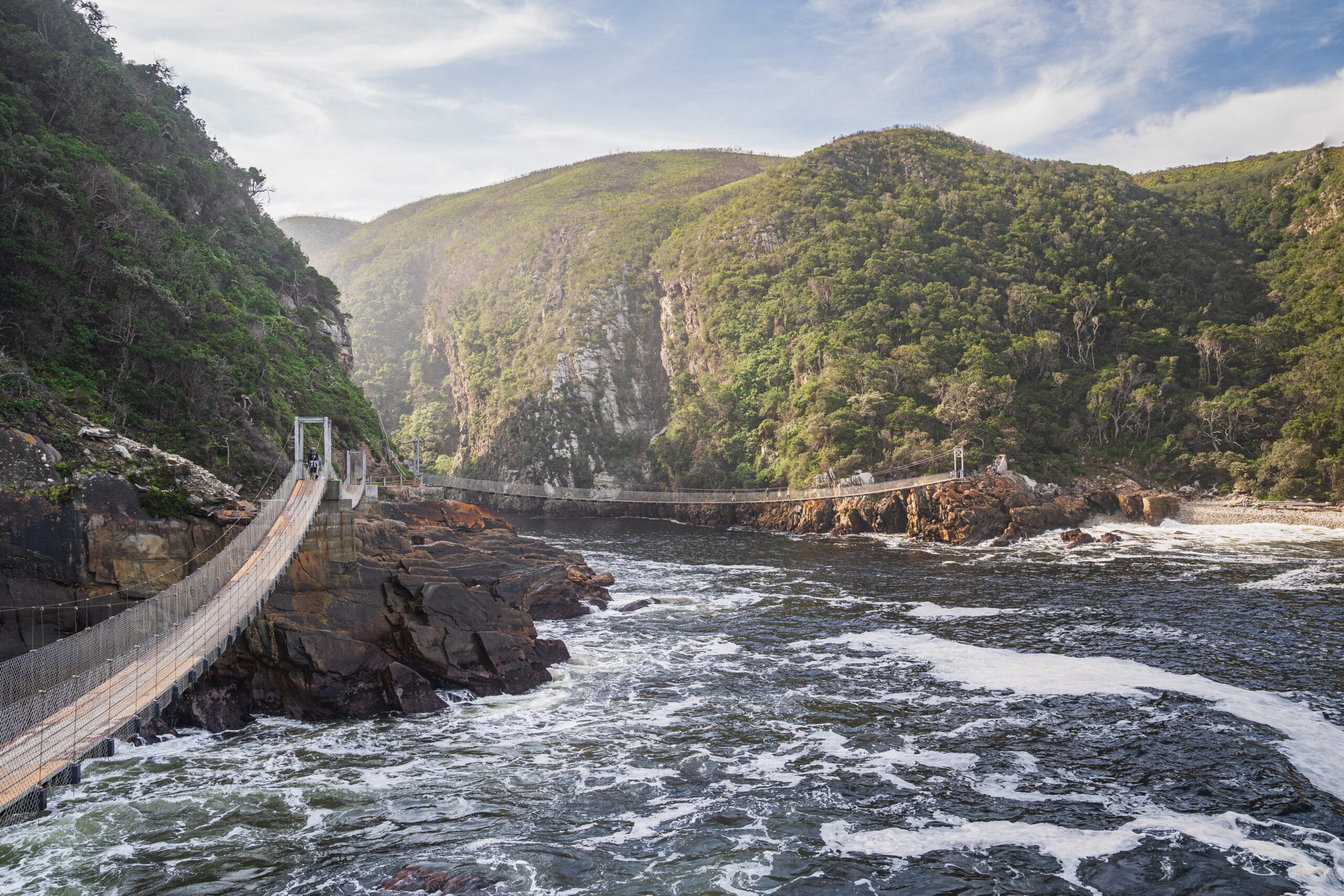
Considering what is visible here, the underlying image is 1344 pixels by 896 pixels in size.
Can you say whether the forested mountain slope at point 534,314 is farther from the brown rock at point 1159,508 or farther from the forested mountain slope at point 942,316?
the brown rock at point 1159,508

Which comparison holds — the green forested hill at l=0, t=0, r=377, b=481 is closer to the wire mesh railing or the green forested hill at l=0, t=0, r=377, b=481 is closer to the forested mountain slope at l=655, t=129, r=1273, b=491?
the wire mesh railing

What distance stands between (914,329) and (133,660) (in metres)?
58.2

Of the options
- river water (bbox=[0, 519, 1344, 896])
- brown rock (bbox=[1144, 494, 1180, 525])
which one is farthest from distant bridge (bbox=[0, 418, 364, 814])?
brown rock (bbox=[1144, 494, 1180, 525])

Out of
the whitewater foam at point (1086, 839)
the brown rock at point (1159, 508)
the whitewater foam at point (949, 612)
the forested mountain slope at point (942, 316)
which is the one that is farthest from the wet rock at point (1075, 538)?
the whitewater foam at point (1086, 839)

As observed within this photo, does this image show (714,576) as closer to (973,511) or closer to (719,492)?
(973,511)

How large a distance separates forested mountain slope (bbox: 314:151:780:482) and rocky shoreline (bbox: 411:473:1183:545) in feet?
83.5

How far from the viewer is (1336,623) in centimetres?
2427

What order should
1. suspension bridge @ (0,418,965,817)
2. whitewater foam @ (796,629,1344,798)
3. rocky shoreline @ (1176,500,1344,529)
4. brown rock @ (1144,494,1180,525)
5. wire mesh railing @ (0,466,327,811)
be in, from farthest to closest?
brown rock @ (1144,494,1180,525)
rocky shoreline @ (1176,500,1344,529)
whitewater foam @ (796,629,1344,798)
suspension bridge @ (0,418,965,817)
wire mesh railing @ (0,466,327,811)

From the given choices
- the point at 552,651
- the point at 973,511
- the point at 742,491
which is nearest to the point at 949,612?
the point at 552,651

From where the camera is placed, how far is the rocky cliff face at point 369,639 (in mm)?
18000

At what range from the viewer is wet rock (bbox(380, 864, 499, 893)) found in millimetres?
11062

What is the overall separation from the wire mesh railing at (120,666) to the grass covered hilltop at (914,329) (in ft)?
139

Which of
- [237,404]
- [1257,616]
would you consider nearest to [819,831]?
[1257,616]

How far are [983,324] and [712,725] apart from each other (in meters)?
52.6
